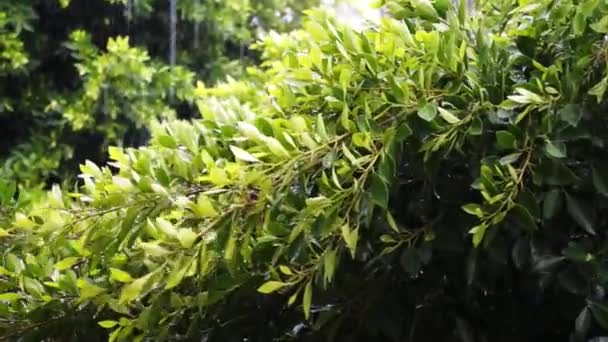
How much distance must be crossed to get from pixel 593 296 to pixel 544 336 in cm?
22

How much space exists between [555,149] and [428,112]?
0.72 feet

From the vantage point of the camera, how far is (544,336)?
57.6 inches

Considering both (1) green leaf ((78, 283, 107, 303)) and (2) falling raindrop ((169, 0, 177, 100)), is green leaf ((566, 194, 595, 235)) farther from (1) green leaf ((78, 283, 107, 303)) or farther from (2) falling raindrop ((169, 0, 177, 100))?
(2) falling raindrop ((169, 0, 177, 100))

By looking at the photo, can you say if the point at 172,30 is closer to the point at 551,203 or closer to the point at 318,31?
the point at 318,31

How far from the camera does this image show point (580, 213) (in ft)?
4.14

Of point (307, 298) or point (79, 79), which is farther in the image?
point (79, 79)

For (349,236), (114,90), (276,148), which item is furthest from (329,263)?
(114,90)

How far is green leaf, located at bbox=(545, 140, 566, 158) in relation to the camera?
3.98ft

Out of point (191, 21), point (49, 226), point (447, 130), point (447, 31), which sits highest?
point (447, 31)

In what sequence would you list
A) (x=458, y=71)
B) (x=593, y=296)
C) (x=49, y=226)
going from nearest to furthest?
1. (x=593, y=296)
2. (x=458, y=71)
3. (x=49, y=226)

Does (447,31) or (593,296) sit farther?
(447,31)

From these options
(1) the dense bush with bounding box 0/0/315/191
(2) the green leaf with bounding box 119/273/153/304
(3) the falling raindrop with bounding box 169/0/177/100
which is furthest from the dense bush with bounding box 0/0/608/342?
(3) the falling raindrop with bounding box 169/0/177/100

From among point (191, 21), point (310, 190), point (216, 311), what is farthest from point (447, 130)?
point (191, 21)

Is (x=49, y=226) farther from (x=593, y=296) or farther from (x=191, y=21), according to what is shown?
(x=191, y=21)
